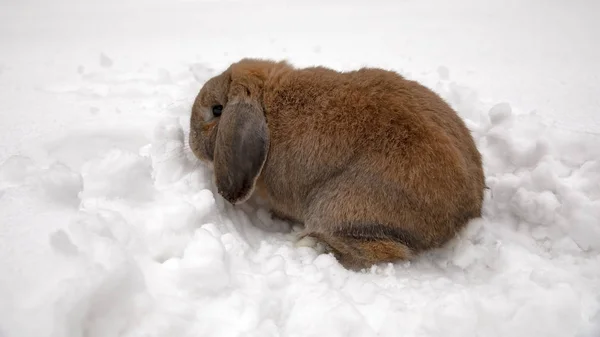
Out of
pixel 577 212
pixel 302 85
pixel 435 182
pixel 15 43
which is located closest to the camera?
pixel 435 182

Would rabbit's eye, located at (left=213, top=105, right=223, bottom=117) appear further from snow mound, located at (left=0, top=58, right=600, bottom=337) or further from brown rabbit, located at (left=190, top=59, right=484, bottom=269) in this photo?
snow mound, located at (left=0, top=58, right=600, bottom=337)

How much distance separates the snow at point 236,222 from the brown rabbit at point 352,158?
195 mm

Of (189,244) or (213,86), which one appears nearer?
(189,244)

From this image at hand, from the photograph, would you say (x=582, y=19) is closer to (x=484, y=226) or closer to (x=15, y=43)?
(x=484, y=226)

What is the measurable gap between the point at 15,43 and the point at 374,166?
20.3ft

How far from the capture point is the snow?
6.15 ft

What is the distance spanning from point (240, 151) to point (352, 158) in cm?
76

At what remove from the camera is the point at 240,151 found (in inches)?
118

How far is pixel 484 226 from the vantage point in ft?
9.75

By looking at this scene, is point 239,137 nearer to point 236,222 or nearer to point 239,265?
point 236,222

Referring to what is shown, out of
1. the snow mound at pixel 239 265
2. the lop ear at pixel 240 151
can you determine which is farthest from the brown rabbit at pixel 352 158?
the snow mound at pixel 239 265

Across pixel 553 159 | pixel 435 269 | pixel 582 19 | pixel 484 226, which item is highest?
pixel 582 19

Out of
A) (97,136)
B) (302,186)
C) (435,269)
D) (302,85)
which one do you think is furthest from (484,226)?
(97,136)

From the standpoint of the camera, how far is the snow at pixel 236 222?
187cm
